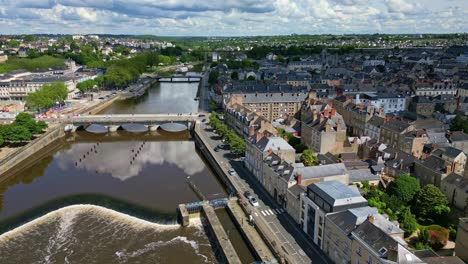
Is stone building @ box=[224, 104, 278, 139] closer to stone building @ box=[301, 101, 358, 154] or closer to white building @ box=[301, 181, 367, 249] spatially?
stone building @ box=[301, 101, 358, 154]

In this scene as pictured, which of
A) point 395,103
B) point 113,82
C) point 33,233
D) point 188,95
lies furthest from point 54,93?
point 395,103

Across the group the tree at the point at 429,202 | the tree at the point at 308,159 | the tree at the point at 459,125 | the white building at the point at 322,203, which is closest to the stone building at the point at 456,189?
the tree at the point at 429,202

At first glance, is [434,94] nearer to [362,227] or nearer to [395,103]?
[395,103]

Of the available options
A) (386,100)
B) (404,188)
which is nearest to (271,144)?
(404,188)

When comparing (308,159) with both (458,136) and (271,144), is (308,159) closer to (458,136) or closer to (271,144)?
(271,144)

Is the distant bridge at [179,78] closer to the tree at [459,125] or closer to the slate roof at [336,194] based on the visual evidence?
the tree at [459,125]

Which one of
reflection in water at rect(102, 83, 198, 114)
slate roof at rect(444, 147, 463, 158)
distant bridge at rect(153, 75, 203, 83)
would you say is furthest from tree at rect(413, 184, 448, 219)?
distant bridge at rect(153, 75, 203, 83)
